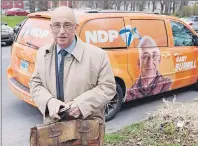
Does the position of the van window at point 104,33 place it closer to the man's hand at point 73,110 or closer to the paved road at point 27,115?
the paved road at point 27,115

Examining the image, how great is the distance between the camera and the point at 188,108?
484cm

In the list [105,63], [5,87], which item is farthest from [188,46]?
[105,63]

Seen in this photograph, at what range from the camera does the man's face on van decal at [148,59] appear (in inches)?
222

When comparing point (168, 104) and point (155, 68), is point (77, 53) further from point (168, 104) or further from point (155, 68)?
point (155, 68)

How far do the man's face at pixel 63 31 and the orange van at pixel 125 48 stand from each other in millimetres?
2570

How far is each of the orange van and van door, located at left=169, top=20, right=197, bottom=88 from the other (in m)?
0.02

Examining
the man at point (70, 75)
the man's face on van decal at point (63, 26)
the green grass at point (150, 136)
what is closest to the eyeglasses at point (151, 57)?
the green grass at point (150, 136)

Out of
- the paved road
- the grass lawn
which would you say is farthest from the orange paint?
the grass lawn

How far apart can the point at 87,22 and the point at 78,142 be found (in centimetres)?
299

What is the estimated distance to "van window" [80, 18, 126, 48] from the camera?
505cm

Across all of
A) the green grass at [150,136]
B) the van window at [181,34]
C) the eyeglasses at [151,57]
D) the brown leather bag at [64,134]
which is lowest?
the green grass at [150,136]

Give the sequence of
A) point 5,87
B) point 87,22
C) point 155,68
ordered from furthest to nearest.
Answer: point 5,87 < point 155,68 < point 87,22

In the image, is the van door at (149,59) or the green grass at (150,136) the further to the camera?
the van door at (149,59)

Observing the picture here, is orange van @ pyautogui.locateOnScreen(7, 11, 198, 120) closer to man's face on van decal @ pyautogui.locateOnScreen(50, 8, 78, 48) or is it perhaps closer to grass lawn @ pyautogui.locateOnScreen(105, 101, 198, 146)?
grass lawn @ pyautogui.locateOnScreen(105, 101, 198, 146)
